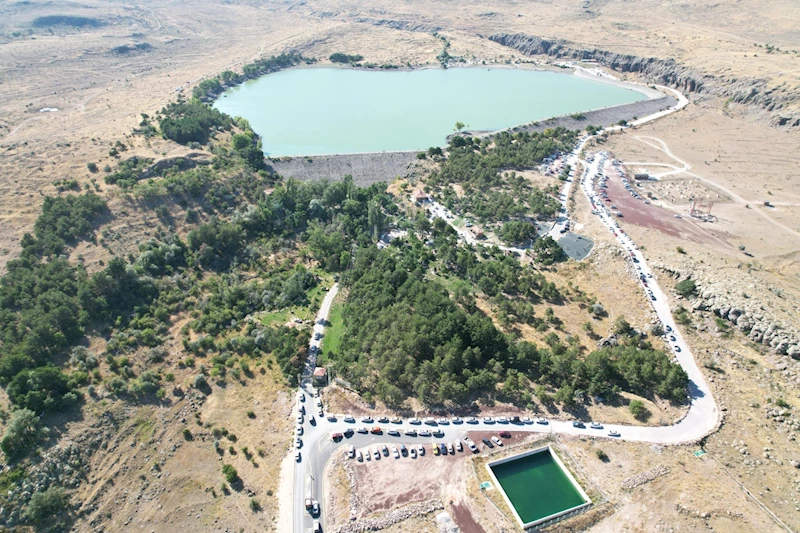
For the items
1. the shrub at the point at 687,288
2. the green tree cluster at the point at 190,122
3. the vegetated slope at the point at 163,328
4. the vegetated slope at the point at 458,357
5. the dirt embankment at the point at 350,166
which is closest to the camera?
the vegetated slope at the point at 163,328

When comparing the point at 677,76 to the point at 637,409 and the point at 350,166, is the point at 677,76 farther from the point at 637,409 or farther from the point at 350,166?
the point at 637,409

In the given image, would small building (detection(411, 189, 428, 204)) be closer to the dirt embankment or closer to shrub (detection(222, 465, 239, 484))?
the dirt embankment

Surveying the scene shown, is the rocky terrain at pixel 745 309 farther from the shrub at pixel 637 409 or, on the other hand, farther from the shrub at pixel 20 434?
the shrub at pixel 20 434

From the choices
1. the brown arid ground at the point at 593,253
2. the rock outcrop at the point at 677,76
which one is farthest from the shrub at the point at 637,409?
the rock outcrop at the point at 677,76

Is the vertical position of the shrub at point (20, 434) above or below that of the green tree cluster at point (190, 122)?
below

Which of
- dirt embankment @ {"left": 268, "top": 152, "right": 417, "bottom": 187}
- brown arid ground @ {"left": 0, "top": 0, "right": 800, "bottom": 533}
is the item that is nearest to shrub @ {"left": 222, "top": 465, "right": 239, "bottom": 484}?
brown arid ground @ {"left": 0, "top": 0, "right": 800, "bottom": 533}

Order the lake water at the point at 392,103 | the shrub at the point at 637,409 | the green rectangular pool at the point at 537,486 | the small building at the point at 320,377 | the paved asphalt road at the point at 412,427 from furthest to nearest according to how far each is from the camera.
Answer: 1. the lake water at the point at 392,103
2. the small building at the point at 320,377
3. the shrub at the point at 637,409
4. the paved asphalt road at the point at 412,427
5. the green rectangular pool at the point at 537,486
